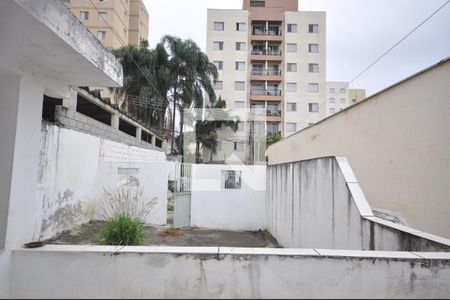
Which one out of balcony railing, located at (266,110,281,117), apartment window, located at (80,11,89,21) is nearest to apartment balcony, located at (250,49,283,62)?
balcony railing, located at (266,110,281,117)

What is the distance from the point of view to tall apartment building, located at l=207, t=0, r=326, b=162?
28.1 meters

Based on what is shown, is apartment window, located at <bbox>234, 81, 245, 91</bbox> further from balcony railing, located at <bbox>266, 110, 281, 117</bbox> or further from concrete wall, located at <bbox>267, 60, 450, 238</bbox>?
concrete wall, located at <bbox>267, 60, 450, 238</bbox>

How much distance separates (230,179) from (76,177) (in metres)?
5.36

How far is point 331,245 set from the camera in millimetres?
4148

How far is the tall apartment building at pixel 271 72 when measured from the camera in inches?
1108

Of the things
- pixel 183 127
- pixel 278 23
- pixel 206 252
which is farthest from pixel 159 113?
pixel 206 252

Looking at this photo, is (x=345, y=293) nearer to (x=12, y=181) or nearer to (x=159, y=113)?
(x=12, y=181)

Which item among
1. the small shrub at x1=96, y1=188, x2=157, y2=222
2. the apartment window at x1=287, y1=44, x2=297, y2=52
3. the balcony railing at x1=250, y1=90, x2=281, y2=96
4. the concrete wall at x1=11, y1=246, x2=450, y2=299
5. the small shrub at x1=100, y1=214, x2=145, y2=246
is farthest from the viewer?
the balcony railing at x1=250, y1=90, x2=281, y2=96

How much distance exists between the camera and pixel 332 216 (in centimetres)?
412

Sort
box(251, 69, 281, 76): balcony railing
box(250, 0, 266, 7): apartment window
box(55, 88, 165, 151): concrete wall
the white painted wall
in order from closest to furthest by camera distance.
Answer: the white painted wall
box(55, 88, 165, 151): concrete wall
box(251, 69, 281, 76): balcony railing
box(250, 0, 266, 7): apartment window

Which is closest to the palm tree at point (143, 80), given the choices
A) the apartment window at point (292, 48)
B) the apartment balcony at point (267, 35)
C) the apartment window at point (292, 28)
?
the apartment balcony at point (267, 35)

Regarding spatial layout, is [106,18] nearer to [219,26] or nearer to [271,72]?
[219,26]

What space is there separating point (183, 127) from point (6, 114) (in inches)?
856

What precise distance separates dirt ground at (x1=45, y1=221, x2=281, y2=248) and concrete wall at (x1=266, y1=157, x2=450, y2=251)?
135 cm
